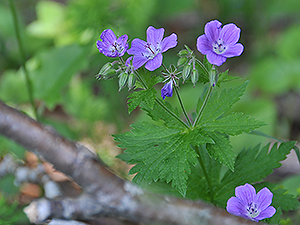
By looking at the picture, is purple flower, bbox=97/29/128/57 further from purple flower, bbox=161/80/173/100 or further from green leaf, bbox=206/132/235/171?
green leaf, bbox=206/132/235/171

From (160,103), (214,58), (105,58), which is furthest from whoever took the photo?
(105,58)

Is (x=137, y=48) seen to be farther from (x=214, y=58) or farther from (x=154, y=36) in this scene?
(x=214, y=58)

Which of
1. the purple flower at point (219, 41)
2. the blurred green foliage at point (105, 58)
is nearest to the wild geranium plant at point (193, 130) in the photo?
the purple flower at point (219, 41)

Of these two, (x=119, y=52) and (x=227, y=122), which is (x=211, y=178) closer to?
(x=227, y=122)

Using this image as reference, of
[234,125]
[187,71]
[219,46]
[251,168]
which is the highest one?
[219,46]

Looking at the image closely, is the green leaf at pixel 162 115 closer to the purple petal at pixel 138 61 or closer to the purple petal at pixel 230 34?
the purple petal at pixel 138 61

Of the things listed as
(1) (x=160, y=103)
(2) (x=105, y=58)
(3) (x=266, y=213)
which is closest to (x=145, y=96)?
(1) (x=160, y=103)

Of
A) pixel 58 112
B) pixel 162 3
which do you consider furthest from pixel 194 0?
pixel 58 112
